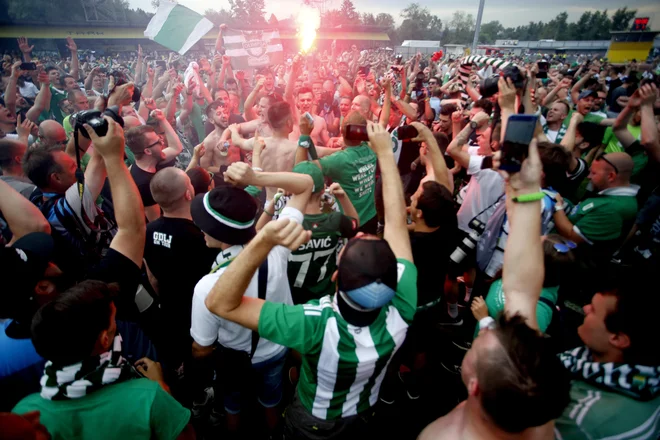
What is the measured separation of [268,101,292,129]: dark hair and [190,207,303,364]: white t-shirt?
260 cm

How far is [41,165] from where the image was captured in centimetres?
290

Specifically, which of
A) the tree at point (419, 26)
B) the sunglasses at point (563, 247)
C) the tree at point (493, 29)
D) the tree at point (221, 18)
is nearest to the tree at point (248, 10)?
the tree at point (221, 18)

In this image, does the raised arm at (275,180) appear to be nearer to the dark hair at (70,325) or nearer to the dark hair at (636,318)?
the dark hair at (70,325)

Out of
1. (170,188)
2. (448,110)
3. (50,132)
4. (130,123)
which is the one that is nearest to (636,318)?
(170,188)

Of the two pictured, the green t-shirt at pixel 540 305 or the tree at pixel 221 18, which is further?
the tree at pixel 221 18

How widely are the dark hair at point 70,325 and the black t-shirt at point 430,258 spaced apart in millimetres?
2478

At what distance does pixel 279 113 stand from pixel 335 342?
3503mm

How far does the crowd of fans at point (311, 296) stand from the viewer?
1396 mm

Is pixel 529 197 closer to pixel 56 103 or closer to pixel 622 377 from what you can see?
pixel 622 377

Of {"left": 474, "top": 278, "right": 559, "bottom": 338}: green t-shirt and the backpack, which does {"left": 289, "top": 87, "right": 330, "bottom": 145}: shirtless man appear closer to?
the backpack

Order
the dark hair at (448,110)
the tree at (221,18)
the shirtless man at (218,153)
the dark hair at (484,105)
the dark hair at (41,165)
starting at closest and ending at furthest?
the dark hair at (41,165) → the shirtless man at (218,153) → the dark hair at (484,105) → the dark hair at (448,110) → the tree at (221,18)

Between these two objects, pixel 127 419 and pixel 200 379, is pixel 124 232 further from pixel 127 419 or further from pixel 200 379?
pixel 200 379

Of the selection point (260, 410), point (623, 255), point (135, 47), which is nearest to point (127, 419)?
point (260, 410)

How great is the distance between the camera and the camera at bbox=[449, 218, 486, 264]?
3.64 metres
